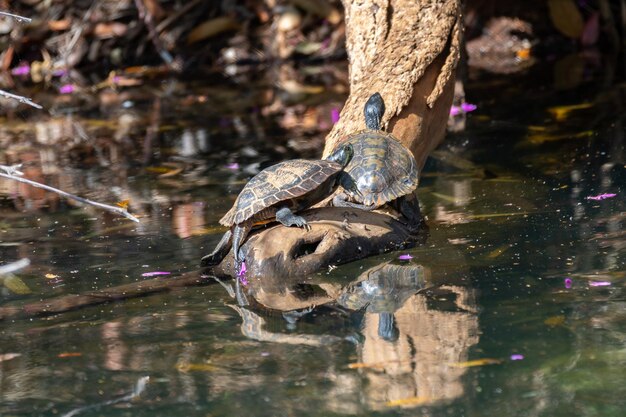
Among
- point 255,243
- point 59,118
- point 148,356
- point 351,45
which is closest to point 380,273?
point 255,243

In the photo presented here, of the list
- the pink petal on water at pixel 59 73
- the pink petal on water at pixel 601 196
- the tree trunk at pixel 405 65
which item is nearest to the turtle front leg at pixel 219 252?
the tree trunk at pixel 405 65

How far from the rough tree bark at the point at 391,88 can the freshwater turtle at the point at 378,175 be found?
0.12 meters

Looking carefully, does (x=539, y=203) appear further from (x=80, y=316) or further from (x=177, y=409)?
(x=177, y=409)

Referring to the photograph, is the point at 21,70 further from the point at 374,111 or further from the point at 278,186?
the point at 278,186

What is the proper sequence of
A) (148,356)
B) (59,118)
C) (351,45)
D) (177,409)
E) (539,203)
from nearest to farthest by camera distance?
1. (177,409)
2. (148,356)
3. (539,203)
4. (351,45)
5. (59,118)

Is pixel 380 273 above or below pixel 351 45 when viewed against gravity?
below

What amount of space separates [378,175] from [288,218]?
1.84ft

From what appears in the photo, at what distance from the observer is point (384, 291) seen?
4438 millimetres

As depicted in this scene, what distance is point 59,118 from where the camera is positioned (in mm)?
10680

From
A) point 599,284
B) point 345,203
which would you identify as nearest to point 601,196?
point 345,203

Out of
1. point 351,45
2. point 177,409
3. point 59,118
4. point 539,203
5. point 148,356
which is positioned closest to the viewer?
point 177,409

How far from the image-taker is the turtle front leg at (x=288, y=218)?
4.96 meters

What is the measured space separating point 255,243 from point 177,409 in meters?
1.72

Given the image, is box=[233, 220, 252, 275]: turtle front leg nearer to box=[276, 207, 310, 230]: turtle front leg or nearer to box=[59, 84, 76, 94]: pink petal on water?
box=[276, 207, 310, 230]: turtle front leg
